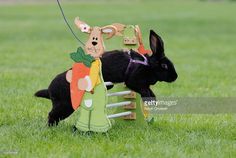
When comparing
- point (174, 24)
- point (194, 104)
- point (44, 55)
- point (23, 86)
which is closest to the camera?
point (194, 104)

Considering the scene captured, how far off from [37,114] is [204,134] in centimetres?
174

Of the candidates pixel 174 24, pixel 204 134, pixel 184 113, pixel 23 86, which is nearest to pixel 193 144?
pixel 204 134

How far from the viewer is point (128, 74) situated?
558cm

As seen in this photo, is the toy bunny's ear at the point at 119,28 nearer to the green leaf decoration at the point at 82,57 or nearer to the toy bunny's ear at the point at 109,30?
the toy bunny's ear at the point at 109,30

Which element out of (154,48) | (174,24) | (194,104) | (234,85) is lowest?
(174,24)

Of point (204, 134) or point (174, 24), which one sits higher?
point (204, 134)

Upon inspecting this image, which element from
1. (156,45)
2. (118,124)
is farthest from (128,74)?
(118,124)

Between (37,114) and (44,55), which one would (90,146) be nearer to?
(37,114)

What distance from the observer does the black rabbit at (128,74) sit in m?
5.52

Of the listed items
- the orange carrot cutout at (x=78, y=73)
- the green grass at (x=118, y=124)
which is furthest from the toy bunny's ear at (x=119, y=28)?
the green grass at (x=118, y=124)

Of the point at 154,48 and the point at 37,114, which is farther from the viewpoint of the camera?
the point at 37,114

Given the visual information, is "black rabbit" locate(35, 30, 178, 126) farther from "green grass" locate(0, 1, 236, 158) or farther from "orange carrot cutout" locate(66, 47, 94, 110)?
"green grass" locate(0, 1, 236, 158)

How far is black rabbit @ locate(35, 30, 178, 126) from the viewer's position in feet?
18.1

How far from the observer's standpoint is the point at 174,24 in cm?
2261
